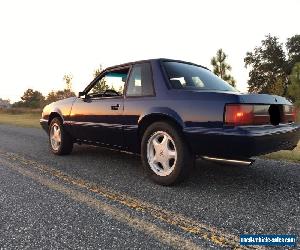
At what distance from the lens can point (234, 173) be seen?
496 centimetres

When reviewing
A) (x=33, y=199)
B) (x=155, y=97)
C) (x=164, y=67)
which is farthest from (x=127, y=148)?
(x=33, y=199)

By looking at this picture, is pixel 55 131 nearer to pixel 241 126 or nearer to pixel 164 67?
pixel 164 67

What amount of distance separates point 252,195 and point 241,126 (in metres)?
0.80

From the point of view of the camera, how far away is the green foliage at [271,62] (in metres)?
49.8

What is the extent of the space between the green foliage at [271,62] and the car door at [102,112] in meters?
46.1

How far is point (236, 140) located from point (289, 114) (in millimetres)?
1292

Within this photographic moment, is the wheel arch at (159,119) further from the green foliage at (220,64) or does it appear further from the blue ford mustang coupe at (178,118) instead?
the green foliage at (220,64)

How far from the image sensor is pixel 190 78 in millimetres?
4652

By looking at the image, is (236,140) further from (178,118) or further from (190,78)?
(190,78)

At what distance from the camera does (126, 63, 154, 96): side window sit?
466 cm

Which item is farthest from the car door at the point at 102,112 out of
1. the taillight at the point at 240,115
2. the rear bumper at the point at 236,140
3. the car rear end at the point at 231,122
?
the taillight at the point at 240,115

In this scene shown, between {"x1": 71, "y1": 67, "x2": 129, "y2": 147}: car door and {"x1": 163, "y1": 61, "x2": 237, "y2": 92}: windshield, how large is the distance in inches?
33.1

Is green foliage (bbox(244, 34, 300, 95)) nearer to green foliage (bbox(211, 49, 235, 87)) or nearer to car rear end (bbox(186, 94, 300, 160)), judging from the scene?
green foliage (bbox(211, 49, 235, 87))

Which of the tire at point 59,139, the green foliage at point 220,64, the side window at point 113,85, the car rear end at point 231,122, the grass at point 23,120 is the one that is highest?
the green foliage at point 220,64
